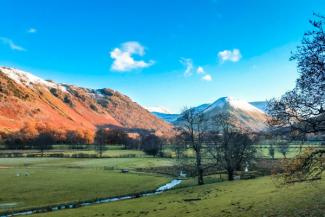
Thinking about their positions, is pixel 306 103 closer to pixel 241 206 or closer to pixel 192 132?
pixel 241 206

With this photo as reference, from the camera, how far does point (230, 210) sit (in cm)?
3634

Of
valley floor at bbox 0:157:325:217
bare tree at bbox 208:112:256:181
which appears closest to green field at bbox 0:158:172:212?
valley floor at bbox 0:157:325:217

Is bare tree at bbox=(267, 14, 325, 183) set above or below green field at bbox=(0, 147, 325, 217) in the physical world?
above

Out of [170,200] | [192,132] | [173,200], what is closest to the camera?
[173,200]

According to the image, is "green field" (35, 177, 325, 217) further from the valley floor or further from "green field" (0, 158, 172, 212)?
"green field" (0, 158, 172, 212)

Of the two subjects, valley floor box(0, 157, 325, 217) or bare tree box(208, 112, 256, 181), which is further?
bare tree box(208, 112, 256, 181)

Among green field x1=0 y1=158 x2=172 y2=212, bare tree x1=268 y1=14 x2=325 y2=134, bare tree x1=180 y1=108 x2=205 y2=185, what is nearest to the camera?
bare tree x1=268 y1=14 x2=325 y2=134

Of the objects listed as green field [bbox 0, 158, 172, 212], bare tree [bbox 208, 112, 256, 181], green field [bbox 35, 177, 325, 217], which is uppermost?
bare tree [bbox 208, 112, 256, 181]

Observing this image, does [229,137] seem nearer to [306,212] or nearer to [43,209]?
[43,209]

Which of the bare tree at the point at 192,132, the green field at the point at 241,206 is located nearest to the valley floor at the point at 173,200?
the green field at the point at 241,206

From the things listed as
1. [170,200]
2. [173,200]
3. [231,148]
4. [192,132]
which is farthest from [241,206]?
[231,148]

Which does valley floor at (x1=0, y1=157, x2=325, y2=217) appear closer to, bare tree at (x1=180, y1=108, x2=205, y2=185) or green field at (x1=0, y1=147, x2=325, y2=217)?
green field at (x1=0, y1=147, x2=325, y2=217)

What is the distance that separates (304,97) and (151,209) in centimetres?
2309

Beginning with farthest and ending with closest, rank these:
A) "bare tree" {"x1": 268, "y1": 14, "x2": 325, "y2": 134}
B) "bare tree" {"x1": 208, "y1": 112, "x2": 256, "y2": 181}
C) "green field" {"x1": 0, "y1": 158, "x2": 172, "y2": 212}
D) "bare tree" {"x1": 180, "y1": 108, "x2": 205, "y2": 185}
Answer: "bare tree" {"x1": 208, "y1": 112, "x2": 256, "y2": 181}
"bare tree" {"x1": 180, "y1": 108, "x2": 205, "y2": 185}
"green field" {"x1": 0, "y1": 158, "x2": 172, "y2": 212}
"bare tree" {"x1": 268, "y1": 14, "x2": 325, "y2": 134}
